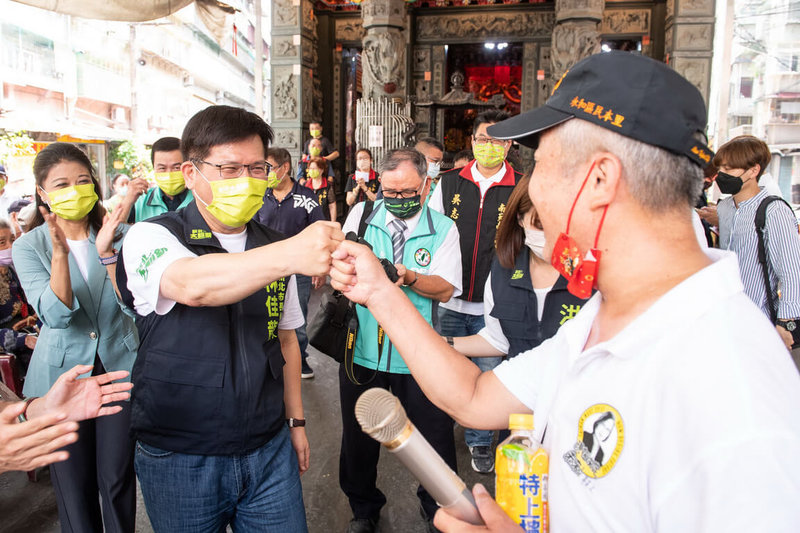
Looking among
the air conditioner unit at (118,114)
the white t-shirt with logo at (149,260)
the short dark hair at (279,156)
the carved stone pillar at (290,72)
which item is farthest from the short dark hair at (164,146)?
the air conditioner unit at (118,114)

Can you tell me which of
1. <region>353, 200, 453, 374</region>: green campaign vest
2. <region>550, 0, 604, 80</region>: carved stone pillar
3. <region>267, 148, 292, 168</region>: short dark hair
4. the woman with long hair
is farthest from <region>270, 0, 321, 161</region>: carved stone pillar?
the woman with long hair

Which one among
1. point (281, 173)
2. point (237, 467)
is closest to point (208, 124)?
point (237, 467)

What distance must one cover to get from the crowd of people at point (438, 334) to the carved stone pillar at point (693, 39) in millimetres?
5543

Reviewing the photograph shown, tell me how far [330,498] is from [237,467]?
5.48ft

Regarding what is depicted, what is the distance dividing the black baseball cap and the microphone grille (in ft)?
1.70

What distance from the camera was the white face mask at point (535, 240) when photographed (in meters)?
2.27

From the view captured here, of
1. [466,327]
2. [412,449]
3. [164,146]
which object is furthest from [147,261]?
[466,327]

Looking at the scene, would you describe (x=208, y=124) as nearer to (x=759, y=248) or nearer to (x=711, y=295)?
(x=711, y=295)

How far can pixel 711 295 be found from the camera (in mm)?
870

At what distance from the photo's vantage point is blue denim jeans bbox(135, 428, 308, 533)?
1.68 metres

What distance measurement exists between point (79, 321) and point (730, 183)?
400cm

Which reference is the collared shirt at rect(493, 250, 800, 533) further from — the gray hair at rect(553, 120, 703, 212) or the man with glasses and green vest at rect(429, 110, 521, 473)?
the man with glasses and green vest at rect(429, 110, 521, 473)

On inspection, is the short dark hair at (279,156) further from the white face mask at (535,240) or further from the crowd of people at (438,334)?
the white face mask at (535,240)

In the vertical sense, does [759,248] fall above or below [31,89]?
below
